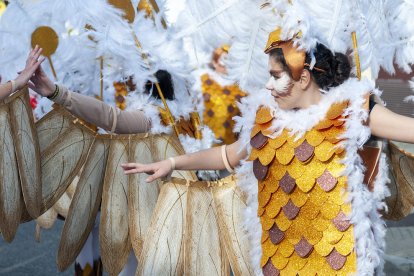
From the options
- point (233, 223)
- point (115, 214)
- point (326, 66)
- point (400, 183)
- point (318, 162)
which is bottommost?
point (400, 183)

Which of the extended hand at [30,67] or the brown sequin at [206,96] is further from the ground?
the extended hand at [30,67]

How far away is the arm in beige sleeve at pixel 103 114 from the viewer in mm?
3281

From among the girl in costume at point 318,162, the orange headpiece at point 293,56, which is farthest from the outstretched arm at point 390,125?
the orange headpiece at point 293,56

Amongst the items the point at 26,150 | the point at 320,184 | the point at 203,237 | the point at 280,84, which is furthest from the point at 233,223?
the point at 26,150

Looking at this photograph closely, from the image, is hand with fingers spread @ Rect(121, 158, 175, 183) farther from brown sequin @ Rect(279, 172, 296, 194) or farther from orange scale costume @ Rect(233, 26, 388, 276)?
brown sequin @ Rect(279, 172, 296, 194)

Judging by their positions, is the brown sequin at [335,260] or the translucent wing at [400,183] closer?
the brown sequin at [335,260]

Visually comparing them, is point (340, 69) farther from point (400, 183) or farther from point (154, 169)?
point (400, 183)

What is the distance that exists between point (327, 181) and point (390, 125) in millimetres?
273

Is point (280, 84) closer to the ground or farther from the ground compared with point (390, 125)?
farther from the ground

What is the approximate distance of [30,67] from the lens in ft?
10.5

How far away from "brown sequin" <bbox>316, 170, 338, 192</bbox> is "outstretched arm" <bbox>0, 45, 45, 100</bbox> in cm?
128

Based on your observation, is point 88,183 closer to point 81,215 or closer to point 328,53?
point 81,215

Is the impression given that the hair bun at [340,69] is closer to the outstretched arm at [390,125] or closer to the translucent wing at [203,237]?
the outstretched arm at [390,125]

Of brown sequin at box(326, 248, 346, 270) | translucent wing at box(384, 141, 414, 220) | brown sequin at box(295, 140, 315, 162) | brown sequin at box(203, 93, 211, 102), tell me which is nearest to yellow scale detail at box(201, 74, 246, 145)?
brown sequin at box(203, 93, 211, 102)
